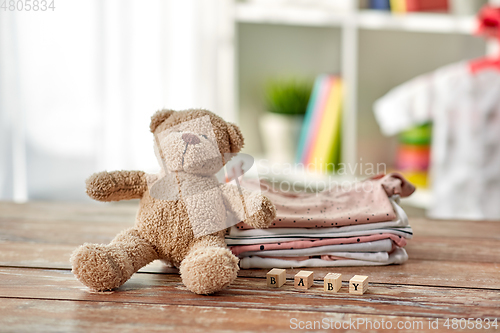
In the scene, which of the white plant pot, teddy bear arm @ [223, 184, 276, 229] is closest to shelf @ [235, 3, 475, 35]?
the white plant pot

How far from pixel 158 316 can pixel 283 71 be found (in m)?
1.66

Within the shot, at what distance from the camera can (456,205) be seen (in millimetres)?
1570

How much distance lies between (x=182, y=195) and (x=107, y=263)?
0.44 ft

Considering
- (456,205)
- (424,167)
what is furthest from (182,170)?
(424,167)

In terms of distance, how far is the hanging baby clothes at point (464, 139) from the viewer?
1.51 meters

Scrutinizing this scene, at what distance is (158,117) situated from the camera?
2.21 ft

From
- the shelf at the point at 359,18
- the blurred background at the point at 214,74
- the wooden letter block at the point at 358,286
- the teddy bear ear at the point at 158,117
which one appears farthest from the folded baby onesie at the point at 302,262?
the shelf at the point at 359,18

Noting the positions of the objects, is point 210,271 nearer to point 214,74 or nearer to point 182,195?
point 182,195

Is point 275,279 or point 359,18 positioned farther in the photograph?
point 359,18

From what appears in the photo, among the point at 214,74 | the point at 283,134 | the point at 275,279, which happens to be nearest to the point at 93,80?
the point at 214,74

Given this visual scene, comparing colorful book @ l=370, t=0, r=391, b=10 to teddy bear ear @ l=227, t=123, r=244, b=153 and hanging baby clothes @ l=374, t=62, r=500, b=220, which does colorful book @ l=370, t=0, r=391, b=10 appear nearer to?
hanging baby clothes @ l=374, t=62, r=500, b=220

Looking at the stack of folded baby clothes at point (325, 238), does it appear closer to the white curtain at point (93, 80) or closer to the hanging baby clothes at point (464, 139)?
the hanging baby clothes at point (464, 139)

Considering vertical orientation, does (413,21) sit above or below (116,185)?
above

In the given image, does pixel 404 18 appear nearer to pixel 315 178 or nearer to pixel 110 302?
pixel 315 178
